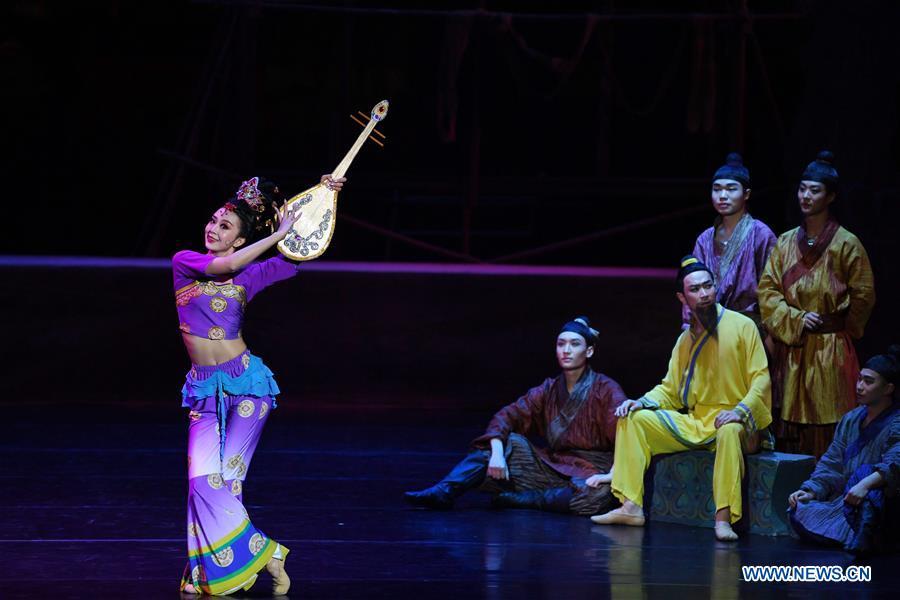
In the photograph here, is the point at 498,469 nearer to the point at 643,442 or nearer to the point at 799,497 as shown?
the point at 643,442

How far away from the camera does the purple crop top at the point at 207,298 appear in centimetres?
427

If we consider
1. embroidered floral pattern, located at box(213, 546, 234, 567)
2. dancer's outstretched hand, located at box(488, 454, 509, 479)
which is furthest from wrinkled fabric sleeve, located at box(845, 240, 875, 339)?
embroidered floral pattern, located at box(213, 546, 234, 567)

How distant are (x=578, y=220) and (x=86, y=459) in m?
4.00

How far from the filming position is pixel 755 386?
17.4 feet

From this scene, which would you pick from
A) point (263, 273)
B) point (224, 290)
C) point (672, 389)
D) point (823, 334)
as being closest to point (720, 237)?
point (823, 334)

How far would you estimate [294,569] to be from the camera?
457 cm

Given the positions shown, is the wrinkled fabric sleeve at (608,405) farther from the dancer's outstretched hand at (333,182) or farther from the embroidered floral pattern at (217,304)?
the embroidered floral pattern at (217,304)

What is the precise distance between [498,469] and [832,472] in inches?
50.1

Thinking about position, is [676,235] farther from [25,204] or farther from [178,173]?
[25,204]

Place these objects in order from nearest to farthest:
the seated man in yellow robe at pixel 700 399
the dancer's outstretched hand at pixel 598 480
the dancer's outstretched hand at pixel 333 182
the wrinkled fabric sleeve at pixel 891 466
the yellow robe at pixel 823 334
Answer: the dancer's outstretched hand at pixel 333 182
the wrinkled fabric sleeve at pixel 891 466
the seated man in yellow robe at pixel 700 399
the dancer's outstretched hand at pixel 598 480
the yellow robe at pixel 823 334

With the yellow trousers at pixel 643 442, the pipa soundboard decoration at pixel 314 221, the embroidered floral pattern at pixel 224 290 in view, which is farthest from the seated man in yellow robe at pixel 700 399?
the embroidered floral pattern at pixel 224 290

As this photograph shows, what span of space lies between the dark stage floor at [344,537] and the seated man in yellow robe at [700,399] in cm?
23

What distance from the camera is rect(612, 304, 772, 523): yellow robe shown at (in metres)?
5.31

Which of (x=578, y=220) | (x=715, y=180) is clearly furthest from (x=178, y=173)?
(x=715, y=180)
